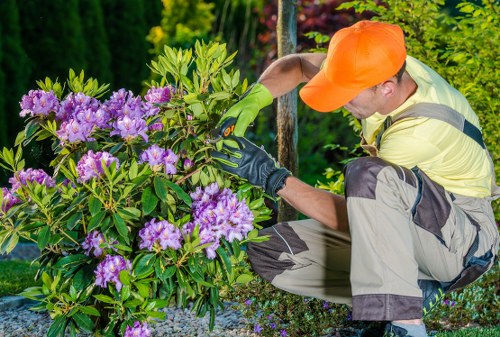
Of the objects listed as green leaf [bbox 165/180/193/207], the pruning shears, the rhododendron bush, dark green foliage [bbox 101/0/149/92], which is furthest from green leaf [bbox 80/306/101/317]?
dark green foliage [bbox 101/0/149/92]

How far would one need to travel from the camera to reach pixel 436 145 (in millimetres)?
3051

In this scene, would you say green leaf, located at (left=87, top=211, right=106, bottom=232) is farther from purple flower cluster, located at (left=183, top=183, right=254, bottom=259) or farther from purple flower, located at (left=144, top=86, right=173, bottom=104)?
purple flower, located at (left=144, top=86, right=173, bottom=104)

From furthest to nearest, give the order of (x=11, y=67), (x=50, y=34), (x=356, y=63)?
(x=50, y=34), (x=11, y=67), (x=356, y=63)

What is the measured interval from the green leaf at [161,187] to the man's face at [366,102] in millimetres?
858

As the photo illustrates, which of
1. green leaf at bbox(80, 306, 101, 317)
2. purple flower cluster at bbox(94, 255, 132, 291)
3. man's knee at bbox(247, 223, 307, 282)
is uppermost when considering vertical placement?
purple flower cluster at bbox(94, 255, 132, 291)

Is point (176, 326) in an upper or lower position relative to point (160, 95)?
lower

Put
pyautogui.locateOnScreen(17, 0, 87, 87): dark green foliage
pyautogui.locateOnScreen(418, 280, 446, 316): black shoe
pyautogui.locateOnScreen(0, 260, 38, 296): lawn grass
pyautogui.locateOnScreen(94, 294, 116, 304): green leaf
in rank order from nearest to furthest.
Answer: pyautogui.locateOnScreen(94, 294, 116, 304): green leaf
pyautogui.locateOnScreen(418, 280, 446, 316): black shoe
pyautogui.locateOnScreen(0, 260, 38, 296): lawn grass
pyautogui.locateOnScreen(17, 0, 87, 87): dark green foliage

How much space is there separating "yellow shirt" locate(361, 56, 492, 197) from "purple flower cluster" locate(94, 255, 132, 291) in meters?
1.05

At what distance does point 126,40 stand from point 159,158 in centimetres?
706

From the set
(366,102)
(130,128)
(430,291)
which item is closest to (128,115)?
(130,128)

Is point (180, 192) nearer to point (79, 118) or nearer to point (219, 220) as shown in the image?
point (219, 220)

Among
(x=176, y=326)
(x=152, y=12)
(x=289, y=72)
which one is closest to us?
(x=289, y=72)

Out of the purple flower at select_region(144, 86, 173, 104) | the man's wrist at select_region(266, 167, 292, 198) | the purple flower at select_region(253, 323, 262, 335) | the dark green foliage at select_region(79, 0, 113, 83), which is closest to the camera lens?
the man's wrist at select_region(266, 167, 292, 198)

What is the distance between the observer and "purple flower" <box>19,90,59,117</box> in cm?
294
